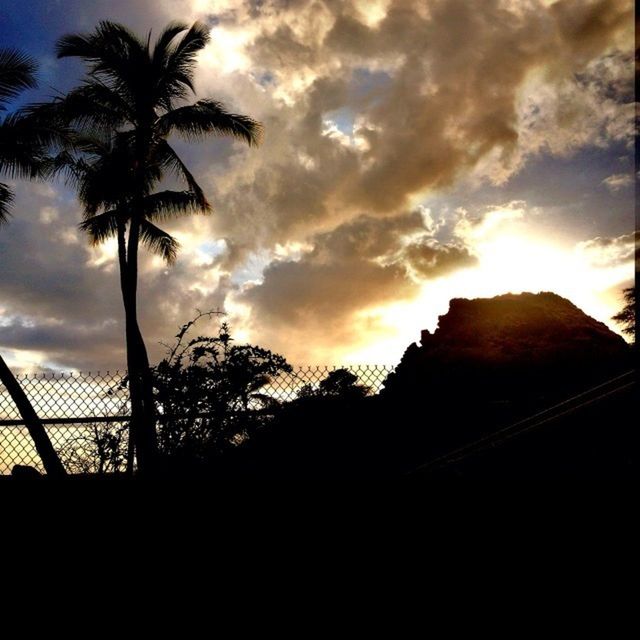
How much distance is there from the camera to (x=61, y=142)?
1177 centimetres

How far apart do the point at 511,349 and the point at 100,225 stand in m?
11.7

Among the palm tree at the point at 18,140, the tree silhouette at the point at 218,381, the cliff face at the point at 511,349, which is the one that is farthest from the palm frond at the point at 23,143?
the cliff face at the point at 511,349

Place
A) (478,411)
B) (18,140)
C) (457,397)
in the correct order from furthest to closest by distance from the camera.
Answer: (18,140)
(478,411)
(457,397)

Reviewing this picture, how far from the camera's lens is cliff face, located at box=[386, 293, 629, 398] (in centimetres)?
1160

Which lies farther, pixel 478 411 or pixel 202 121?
pixel 202 121

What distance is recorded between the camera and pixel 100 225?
13.6 meters

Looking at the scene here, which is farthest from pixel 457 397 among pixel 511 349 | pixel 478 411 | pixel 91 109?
pixel 91 109

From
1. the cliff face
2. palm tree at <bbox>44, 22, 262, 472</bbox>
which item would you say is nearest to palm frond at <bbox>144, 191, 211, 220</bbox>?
palm tree at <bbox>44, 22, 262, 472</bbox>

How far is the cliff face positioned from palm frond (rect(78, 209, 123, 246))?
8926 mm

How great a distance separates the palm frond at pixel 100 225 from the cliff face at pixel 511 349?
893 centimetres

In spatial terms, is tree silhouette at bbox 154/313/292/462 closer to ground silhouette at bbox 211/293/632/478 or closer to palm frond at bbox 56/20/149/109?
ground silhouette at bbox 211/293/632/478

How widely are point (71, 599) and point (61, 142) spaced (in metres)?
12.7

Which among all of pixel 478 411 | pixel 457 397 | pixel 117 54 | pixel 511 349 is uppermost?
pixel 117 54

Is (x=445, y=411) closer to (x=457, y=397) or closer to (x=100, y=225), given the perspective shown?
(x=457, y=397)
